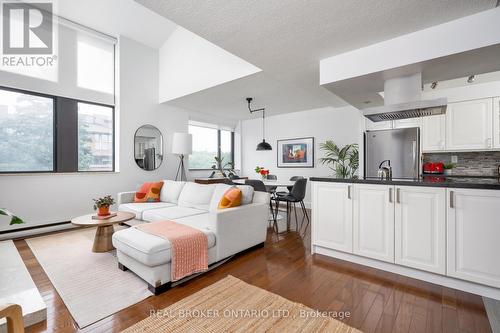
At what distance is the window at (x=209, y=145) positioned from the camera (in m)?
6.49

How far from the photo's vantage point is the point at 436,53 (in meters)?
2.14

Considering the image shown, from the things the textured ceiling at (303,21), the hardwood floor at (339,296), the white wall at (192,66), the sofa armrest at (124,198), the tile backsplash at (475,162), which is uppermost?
the white wall at (192,66)

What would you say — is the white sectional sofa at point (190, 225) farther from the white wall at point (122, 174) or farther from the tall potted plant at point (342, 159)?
the tall potted plant at point (342, 159)

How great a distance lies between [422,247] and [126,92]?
5.51 metres

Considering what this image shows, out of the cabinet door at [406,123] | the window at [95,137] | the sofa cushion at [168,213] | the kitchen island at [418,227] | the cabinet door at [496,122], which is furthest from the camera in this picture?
the window at [95,137]

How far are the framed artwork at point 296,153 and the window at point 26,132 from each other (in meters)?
5.04

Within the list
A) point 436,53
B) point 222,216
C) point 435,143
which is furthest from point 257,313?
point 435,143

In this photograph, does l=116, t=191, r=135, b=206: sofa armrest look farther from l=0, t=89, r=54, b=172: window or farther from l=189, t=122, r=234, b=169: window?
l=189, t=122, r=234, b=169: window

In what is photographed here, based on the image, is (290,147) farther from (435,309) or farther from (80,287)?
(80,287)

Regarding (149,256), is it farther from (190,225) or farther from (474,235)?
(474,235)

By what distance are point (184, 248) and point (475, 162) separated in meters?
5.26

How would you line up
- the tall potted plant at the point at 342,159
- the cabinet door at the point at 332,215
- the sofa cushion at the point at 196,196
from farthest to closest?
the tall potted plant at the point at 342,159
the sofa cushion at the point at 196,196
the cabinet door at the point at 332,215

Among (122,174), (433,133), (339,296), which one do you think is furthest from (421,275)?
(122,174)

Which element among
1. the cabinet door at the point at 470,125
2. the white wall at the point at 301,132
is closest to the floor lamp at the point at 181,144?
the white wall at the point at 301,132
